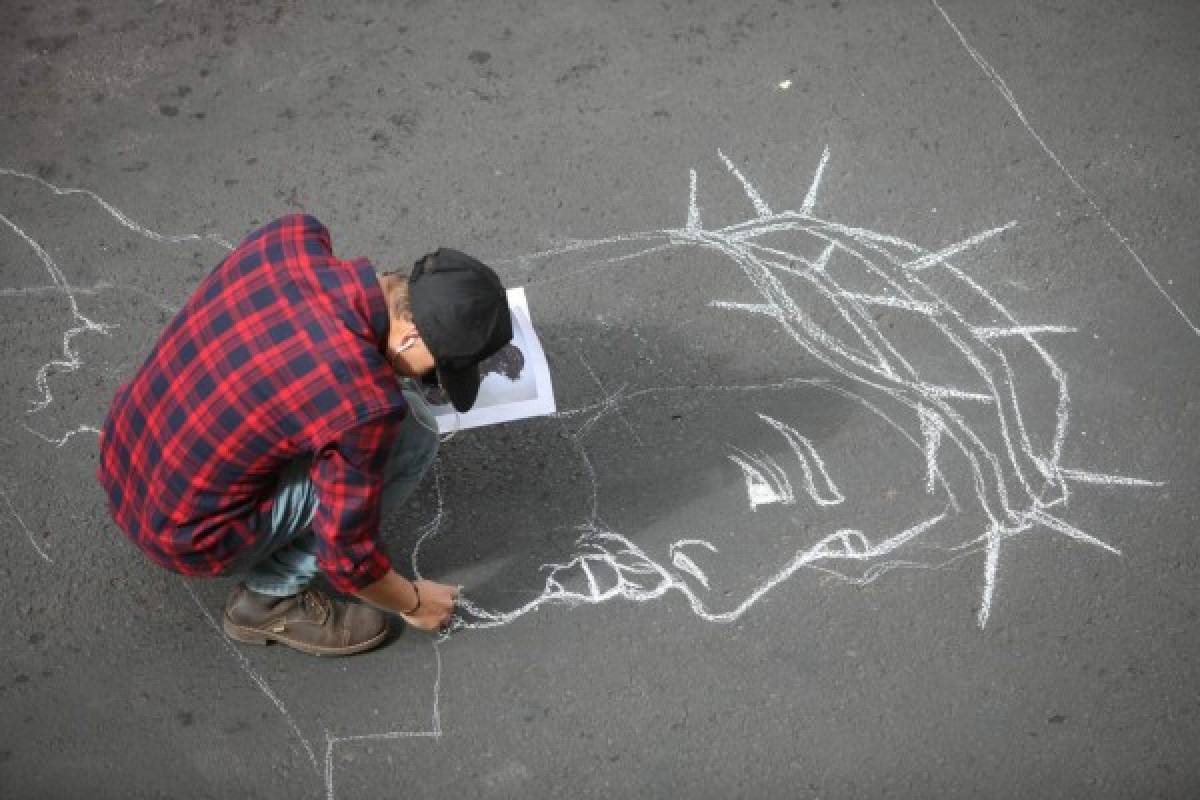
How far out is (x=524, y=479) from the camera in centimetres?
329

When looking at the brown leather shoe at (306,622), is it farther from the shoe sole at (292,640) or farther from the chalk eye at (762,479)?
the chalk eye at (762,479)

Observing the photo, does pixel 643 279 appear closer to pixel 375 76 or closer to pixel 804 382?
pixel 804 382

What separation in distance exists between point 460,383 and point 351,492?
33cm

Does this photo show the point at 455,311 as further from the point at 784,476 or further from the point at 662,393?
the point at 784,476

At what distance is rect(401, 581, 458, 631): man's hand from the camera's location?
2.91 m

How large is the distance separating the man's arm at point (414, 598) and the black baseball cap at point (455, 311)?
600 mm

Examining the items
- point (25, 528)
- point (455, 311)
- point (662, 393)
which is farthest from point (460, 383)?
point (25, 528)

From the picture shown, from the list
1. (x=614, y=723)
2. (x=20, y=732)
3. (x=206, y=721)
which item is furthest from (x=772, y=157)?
(x=20, y=732)

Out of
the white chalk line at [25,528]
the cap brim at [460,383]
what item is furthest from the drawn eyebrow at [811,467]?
the white chalk line at [25,528]

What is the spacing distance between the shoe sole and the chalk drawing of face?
28 centimetres

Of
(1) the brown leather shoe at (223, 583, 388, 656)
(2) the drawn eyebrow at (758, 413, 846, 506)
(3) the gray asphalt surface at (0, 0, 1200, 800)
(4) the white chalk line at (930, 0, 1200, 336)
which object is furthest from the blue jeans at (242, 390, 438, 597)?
(4) the white chalk line at (930, 0, 1200, 336)

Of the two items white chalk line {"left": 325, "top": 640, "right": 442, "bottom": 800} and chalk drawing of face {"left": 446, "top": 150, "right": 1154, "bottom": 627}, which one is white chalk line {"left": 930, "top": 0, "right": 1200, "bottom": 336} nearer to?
chalk drawing of face {"left": 446, "top": 150, "right": 1154, "bottom": 627}

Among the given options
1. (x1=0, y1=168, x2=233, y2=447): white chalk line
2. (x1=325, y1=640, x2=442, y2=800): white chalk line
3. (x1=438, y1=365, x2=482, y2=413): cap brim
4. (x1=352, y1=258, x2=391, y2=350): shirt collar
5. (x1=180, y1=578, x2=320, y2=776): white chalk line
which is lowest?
(x1=325, y1=640, x2=442, y2=800): white chalk line

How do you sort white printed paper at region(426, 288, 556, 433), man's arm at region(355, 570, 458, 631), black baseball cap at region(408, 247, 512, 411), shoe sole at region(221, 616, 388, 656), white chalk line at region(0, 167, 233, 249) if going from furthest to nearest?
white chalk line at region(0, 167, 233, 249)
white printed paper at region(426, 288, 556, 433)
shoe sole at region(221, 616, 388, 656)
man's arm at region(355, 570, 458, 631)
black baseball cap at region(408, 247, 512, 411)
